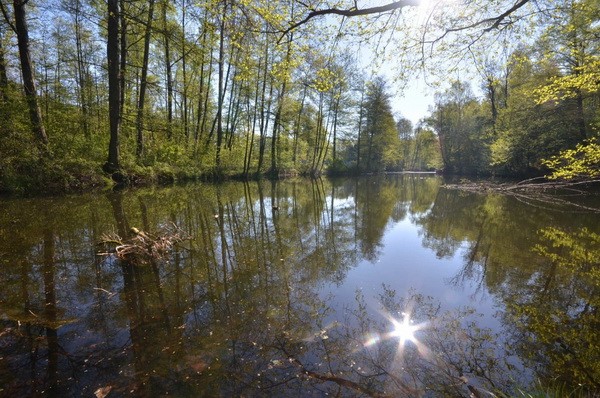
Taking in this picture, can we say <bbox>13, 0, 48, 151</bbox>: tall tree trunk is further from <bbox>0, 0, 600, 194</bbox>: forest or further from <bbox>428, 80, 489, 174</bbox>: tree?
<bbox>428, 80, 489, 174</bbox>: tree

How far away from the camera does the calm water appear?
245cm

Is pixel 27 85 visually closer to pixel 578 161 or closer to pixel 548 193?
pixel 578 161

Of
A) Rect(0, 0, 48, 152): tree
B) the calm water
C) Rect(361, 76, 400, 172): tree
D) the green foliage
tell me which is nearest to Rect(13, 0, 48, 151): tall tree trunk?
Rect(0, 0, 48, 152): tree

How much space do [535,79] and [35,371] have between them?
2511cm

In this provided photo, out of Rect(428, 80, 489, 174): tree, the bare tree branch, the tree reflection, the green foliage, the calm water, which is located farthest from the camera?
Rect(428, 80, 489, 174): tree

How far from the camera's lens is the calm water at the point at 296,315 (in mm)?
2447

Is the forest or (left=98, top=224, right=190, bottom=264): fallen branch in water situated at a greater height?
the forest

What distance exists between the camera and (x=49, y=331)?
2.96 m

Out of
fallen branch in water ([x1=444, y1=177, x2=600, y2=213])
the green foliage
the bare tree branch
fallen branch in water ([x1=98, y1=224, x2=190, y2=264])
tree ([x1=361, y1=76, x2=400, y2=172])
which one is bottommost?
fallen branch in water ([x1=98, y1=224, x2=190, y2=264])

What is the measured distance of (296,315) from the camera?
349 centimetres

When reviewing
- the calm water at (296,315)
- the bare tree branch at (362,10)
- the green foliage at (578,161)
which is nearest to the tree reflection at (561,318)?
the calm water at (296,315)

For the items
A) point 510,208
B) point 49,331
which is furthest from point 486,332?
point 510,208

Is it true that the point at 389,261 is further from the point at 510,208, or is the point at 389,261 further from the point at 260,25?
the point at 510,208

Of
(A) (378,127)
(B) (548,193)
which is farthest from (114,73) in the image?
Result: (A) (378,127)
